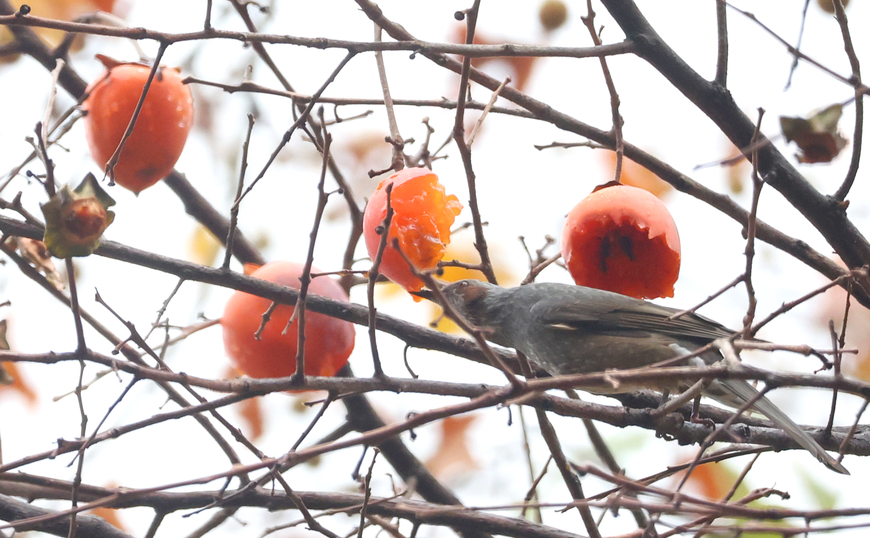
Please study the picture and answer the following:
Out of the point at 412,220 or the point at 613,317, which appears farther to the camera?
the point at 613,317

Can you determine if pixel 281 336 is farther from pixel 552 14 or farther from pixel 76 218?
pixel 552 14

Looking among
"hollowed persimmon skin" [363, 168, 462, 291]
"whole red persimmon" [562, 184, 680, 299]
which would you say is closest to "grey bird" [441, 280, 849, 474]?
"whole red persimmon" [562, 184, 680, 299]

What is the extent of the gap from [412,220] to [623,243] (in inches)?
27.9

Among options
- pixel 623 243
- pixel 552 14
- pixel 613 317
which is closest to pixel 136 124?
pixel 623 243

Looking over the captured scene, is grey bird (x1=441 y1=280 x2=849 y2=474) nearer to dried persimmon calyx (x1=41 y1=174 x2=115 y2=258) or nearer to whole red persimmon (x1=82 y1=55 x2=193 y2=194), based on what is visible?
whole red persimmon (x1=82 y1=55 x2=193 y2=194)

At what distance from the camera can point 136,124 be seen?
7.13ft

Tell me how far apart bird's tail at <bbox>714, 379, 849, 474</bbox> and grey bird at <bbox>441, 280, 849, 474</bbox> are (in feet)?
0.98

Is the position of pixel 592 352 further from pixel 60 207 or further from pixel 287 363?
pixel 60 207

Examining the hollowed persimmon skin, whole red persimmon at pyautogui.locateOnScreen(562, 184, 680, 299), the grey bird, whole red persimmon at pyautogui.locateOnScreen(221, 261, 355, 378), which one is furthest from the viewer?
the grey bird

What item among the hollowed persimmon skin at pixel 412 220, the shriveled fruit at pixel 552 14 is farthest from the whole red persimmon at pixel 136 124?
the shriveled fruit at pixel 552 14

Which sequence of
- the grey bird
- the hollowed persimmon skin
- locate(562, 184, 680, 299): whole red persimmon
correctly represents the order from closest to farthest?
the hollowed persimmon skin → locate(562, 184, 680, 299): whole red persimmon → the grey bird

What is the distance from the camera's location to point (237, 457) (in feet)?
7.36

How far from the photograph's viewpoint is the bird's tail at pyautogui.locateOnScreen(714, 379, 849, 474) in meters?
1.67

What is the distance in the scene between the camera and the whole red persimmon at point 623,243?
Result: 6.94ft
